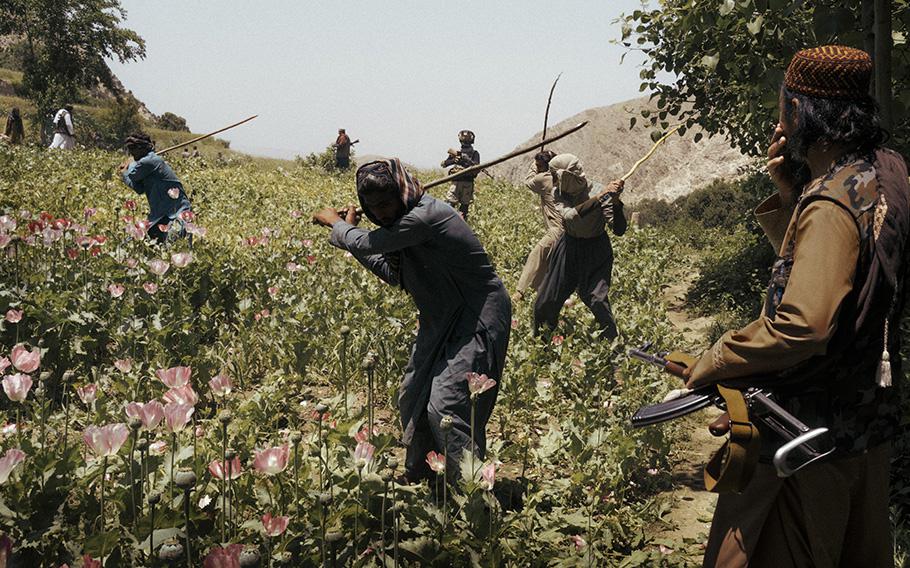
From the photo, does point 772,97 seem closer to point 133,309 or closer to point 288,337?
point 288,337

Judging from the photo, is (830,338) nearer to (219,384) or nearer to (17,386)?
(219,384)

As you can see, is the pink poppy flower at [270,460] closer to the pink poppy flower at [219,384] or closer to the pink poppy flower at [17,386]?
the pink poppy flower at [219,384]

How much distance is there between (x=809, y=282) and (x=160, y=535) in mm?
2111

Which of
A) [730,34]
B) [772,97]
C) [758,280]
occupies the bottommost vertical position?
[758,280]

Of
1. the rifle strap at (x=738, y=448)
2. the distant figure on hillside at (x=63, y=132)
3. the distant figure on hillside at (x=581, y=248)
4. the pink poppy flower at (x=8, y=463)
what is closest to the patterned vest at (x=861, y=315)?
the rifle strap at (x=738, y=448)

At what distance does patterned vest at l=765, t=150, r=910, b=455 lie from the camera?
6.36ft

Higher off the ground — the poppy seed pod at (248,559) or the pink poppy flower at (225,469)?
the poppy seed pod at (248,559)

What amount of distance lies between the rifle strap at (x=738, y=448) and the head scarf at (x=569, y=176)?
16.2ft

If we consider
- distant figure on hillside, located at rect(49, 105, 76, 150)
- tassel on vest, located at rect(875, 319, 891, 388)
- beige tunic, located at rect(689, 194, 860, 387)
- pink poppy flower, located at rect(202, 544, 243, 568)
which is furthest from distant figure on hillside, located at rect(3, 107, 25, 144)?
tassel on vest, located at rect(875, 319, 891, 388)

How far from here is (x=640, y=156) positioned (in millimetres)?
31500

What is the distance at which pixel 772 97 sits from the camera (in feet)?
13.0

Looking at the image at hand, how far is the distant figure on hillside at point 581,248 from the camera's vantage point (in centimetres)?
661

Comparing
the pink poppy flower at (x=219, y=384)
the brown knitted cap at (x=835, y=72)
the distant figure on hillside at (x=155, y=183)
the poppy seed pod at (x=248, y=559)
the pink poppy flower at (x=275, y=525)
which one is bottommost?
the pink poppy flower at (x=275, y=525)

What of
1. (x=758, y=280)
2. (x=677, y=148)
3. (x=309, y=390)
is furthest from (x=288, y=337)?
(x=677, y=148)
